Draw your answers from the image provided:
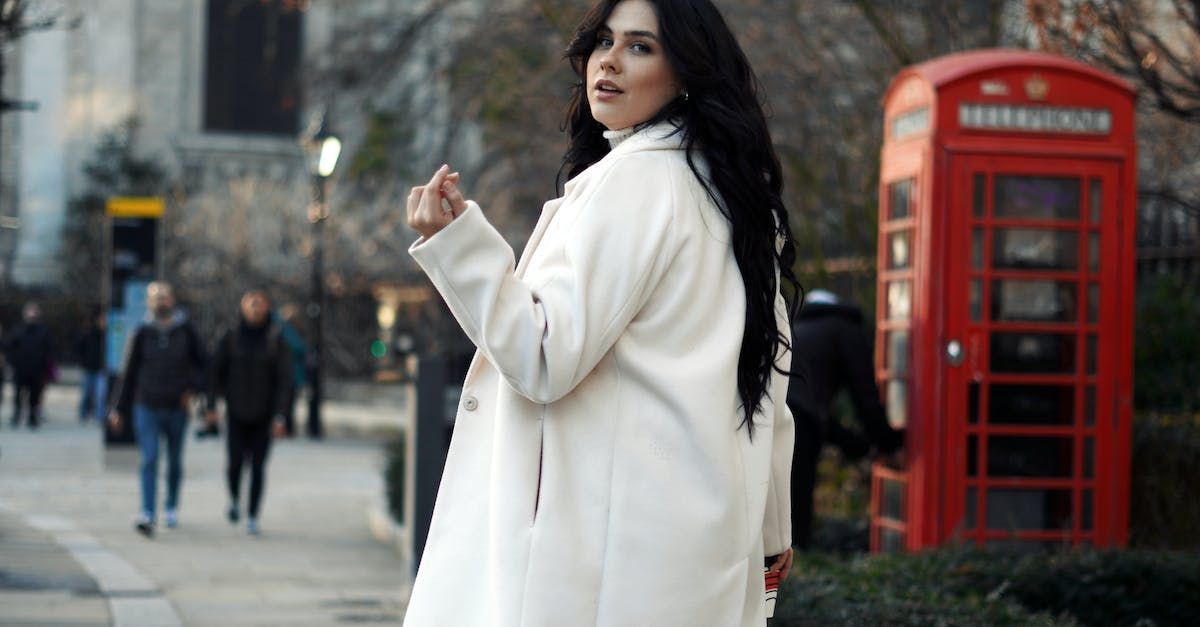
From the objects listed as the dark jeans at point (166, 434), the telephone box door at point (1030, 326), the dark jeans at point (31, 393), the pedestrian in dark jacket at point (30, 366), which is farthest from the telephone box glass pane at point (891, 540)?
the dark jeans at point (31, 393)

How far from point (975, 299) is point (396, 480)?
5.46 m

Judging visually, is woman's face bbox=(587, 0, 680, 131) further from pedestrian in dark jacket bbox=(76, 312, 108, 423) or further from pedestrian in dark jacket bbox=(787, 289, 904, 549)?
pedestrian in dark jacket bbox=(76, 312, 108, 423)

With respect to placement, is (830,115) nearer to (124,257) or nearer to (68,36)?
(124,257)

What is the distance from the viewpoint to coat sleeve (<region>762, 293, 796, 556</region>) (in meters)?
3.38

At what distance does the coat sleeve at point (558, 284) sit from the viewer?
117 inches

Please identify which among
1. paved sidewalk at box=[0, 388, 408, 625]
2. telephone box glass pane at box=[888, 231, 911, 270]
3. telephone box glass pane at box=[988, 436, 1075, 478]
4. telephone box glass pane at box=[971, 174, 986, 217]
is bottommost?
paved sidewalk at box=[0, 388, 408, 625]

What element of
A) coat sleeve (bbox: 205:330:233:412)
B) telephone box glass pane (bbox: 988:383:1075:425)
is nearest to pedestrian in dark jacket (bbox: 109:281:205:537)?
coat sleeve (bbox: 205:330:233:412)

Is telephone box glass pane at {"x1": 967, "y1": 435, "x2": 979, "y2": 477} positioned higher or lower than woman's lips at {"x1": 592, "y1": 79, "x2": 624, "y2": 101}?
lower

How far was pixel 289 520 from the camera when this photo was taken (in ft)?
45.8

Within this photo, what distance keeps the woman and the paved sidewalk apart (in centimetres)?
561

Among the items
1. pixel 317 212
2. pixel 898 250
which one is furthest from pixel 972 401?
pixel 317 212

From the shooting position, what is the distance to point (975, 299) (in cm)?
827

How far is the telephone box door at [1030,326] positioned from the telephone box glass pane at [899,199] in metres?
0.36

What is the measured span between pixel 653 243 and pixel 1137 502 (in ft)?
20.2
